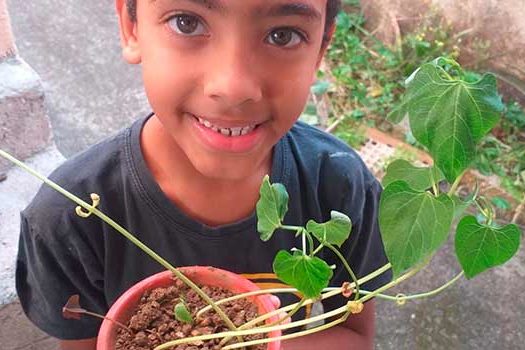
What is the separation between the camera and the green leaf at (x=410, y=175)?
60 centimetres

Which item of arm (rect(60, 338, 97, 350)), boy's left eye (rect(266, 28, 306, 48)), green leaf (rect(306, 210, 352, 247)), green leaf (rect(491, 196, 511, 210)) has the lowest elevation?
green leaf (rect(491, 196, 511, 210))

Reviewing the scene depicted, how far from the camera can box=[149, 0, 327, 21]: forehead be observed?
0.66 m

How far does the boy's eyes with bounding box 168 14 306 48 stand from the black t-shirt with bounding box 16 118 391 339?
9.1 inches

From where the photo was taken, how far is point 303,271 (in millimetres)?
559

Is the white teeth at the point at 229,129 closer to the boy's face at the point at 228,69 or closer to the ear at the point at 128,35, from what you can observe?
the boy's face at the point at 228,69

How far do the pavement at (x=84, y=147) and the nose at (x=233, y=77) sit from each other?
800 mm

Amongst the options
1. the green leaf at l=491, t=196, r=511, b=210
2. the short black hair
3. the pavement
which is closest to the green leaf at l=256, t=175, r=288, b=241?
the short black hair

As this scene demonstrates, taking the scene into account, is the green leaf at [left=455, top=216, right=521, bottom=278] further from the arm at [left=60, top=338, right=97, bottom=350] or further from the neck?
the arm at [left=60, top=338, right=97, bottom=350]

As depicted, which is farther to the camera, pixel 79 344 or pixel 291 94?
pixel 79 344

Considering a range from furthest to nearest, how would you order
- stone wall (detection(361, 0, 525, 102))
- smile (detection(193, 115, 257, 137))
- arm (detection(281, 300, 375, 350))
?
stone wall (detection(361, 0, 525, 102)), arm (detection(281, 300, 375, 350)), smile (detection(193, 115, 257, 137))

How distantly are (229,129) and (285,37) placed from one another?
119 millimetres

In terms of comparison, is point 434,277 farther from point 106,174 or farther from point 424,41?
point 106,174

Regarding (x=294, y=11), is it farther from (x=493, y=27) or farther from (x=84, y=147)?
(x=493, y=27)

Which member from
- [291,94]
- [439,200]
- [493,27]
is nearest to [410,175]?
[439,200]
